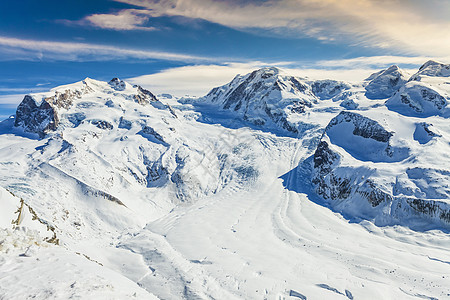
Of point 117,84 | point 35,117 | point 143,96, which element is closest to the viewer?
point 35,117

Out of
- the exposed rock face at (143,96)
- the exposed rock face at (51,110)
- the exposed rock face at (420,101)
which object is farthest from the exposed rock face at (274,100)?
the exposed rock face at (51,110)

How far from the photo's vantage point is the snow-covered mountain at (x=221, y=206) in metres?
32.1

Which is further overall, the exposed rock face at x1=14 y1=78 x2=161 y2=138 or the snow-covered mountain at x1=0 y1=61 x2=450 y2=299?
the exposed rock face at x1=14 y1=78 x2=161 y2=138

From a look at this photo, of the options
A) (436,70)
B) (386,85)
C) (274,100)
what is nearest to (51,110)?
(274,100)

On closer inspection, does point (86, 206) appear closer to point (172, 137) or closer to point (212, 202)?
point (212, 202)

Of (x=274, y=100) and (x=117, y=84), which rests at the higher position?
(x=117, y=84)

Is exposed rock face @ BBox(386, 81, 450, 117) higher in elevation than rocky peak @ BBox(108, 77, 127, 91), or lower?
lower

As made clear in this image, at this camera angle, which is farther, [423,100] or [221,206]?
[423,100]

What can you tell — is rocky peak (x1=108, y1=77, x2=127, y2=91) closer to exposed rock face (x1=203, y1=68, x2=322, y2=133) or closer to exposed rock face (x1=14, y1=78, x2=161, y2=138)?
exposed rock face (x1=14, y1=78, x2=161, y2=138)

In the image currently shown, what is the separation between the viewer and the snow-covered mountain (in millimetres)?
32053

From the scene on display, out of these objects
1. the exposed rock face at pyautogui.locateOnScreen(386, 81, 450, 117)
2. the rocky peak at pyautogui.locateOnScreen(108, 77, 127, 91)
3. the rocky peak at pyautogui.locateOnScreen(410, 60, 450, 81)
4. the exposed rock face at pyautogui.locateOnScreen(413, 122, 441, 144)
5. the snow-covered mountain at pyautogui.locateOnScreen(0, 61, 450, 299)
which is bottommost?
the snow-covered mountain at pyautogui.locateOnScreen(0, 61, 450, 299)

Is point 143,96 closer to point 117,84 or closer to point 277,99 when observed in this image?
point 117,84

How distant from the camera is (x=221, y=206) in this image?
72250 millimetres

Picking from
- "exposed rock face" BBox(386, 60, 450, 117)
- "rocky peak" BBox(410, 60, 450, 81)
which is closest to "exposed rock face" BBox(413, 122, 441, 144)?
"exposed rock face" BBox(386, 60, 450, 117)
